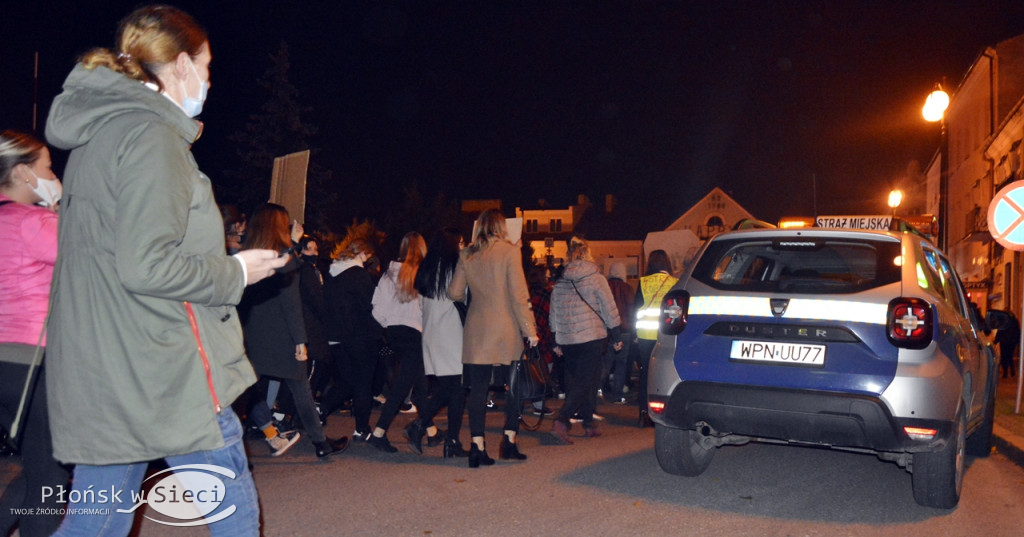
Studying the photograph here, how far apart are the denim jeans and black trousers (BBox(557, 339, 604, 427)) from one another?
5688mm

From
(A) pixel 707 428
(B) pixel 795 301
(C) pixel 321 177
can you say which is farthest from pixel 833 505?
(C) pixel 321 177

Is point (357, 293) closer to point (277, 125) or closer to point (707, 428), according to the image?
point (707, 428)

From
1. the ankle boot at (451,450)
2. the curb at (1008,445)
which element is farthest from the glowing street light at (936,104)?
the ankle boot at (451,450)

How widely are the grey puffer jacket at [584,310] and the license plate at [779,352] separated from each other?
2631 mm

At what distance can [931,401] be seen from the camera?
5109 millimetres

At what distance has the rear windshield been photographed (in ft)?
18.2

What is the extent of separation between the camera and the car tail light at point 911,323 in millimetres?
5191

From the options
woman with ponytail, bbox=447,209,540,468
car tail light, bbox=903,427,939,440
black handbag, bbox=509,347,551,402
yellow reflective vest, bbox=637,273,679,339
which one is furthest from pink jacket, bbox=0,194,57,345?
yellow reflective vest, bbox=637,273,679,339

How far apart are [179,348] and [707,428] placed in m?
4.09

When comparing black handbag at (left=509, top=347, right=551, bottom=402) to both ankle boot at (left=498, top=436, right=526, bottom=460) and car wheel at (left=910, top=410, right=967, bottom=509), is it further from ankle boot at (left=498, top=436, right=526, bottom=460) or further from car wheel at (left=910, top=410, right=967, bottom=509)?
car wheel at (left=910, top=410, right=967, bottom=509)

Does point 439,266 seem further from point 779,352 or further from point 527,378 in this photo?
point 779,352

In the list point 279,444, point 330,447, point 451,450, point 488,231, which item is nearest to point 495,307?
point 488,231

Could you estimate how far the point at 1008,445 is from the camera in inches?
311

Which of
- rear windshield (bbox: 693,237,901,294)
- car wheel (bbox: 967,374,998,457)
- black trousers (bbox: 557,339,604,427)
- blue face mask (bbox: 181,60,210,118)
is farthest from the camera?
black trousers (bbox: 557,339,604,427)
